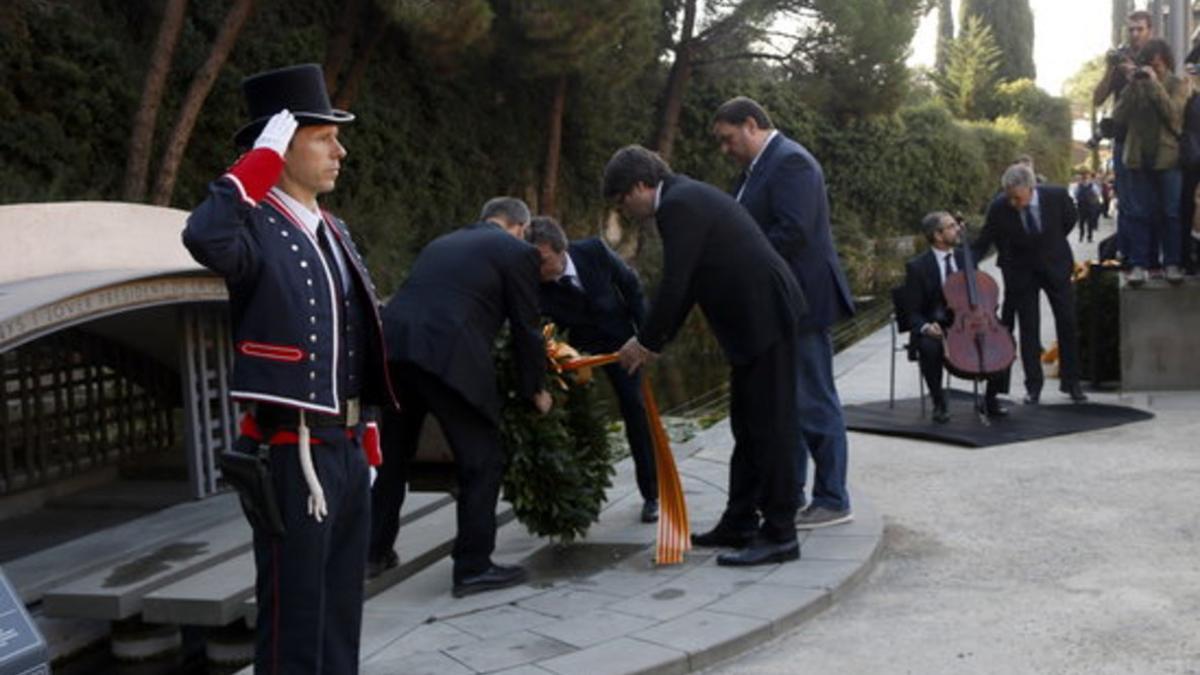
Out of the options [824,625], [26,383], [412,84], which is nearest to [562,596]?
[824,625]

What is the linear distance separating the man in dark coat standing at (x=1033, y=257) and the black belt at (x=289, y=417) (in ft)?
22.6

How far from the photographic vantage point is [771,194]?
20.5 feet

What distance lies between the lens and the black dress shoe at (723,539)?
6105mm

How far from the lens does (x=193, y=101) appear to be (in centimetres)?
1567

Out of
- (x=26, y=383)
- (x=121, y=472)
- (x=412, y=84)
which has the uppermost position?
(x=412, y=84)

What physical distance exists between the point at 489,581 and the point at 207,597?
120 centimetres

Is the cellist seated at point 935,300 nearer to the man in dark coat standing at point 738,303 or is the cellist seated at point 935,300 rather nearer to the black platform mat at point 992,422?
the black platform mat at point 992,422

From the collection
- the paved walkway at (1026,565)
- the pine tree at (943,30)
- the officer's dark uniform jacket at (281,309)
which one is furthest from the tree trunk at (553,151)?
the pine tree at (943,30)

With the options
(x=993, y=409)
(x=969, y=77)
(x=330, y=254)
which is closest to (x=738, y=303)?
(x=330, y=254)

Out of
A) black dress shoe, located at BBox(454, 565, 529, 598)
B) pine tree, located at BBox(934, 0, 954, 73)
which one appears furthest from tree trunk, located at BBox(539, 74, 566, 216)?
pine tree, located at BBox(934, 0, 954, 73)

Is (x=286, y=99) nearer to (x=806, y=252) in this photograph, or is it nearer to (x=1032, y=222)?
(x=806, y=252)

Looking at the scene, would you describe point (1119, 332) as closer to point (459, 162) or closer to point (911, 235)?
point (459, 162)

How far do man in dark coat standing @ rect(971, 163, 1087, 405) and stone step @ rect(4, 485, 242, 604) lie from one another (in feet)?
17.3

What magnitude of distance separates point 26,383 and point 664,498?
442cm
